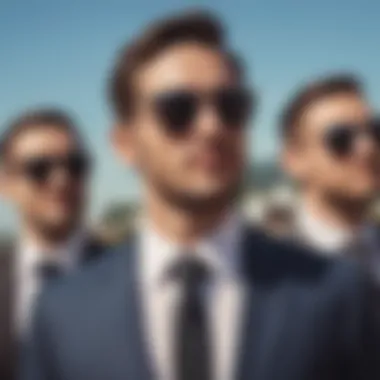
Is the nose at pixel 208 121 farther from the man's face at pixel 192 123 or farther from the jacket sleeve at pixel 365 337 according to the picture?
the jacket sleeve at pixel 365 337

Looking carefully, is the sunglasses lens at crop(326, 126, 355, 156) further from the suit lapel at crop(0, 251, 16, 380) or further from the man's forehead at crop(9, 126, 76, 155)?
the suit lapel at crop(0, 251, 16, 380)

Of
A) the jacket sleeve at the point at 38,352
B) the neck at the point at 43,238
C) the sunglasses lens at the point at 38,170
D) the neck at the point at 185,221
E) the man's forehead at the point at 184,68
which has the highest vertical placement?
the man's forehead at the point at 184,68

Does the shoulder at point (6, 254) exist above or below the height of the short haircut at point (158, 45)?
below

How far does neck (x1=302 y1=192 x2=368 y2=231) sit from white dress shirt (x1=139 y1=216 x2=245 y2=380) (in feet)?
0.42

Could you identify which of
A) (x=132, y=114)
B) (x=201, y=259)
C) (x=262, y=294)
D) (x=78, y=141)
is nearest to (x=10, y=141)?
(x=78, y=141)

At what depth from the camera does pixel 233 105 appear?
3.49ft

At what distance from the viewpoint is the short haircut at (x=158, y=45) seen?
108 centimetres


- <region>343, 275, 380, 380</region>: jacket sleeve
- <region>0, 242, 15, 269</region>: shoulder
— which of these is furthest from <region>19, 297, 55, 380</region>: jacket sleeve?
<region>343, 275, 380, 380</region>: jacket sleeve

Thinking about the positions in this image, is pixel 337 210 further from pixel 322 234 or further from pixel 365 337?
pixel 365 337

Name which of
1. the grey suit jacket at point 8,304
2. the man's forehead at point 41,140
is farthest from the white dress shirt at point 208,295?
the man's forehead at point 41,140

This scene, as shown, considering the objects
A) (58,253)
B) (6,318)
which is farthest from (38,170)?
(6,318)

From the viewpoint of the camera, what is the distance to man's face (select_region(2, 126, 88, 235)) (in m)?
1.17

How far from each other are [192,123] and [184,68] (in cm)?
9

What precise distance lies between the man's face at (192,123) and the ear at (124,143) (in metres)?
0.02
